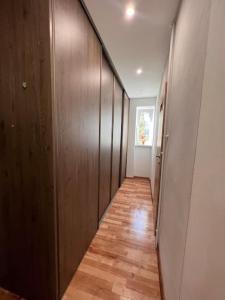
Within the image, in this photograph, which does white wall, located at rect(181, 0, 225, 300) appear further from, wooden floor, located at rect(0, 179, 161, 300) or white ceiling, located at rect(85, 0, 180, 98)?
white ceiling, located at rect(85, 0, 180, 98)

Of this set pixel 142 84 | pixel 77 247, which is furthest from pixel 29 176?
pixel 142 84

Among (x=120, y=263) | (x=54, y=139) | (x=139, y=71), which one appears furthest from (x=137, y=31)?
(x=120, y=263)

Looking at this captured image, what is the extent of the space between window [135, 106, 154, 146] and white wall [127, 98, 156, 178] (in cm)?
16

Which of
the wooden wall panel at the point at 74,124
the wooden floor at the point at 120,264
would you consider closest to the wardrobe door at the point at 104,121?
the wooden wall panel at the point at 74,124

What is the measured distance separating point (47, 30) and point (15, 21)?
268 mm

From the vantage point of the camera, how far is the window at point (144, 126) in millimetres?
4446

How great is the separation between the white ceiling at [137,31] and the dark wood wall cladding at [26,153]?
70 centimetres

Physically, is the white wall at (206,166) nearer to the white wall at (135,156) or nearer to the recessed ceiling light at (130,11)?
the recessed ceiling light at (130,11)

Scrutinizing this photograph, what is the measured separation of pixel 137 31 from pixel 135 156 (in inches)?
136

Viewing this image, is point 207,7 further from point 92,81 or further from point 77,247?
point 77,247

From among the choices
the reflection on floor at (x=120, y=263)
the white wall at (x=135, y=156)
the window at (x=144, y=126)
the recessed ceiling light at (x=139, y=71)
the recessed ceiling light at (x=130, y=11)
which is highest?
the recessed ceiling light at (x=139, y=71)

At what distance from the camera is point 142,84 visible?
3189 millimetres

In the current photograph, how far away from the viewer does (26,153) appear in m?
1.02

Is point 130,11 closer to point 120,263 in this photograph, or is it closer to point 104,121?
point 104,121
